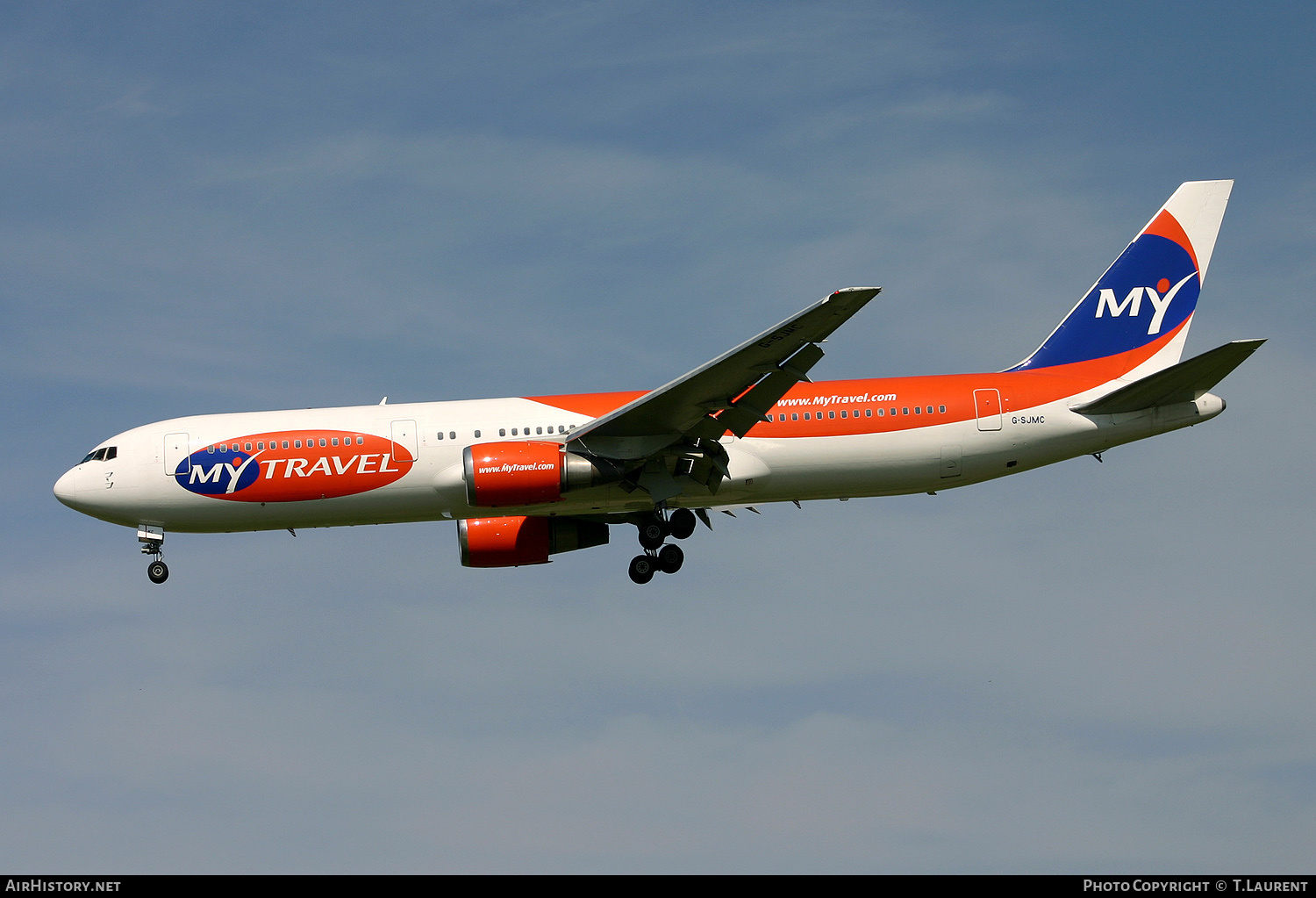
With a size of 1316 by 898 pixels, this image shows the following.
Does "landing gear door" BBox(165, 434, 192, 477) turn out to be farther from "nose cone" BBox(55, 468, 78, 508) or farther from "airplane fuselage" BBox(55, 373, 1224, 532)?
"nose cone" BBox(55, 468, 78, 508)

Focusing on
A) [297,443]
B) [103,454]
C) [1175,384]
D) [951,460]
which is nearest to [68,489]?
[103,454]

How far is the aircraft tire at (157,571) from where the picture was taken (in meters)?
29.2

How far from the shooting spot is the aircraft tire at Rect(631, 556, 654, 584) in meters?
29.8

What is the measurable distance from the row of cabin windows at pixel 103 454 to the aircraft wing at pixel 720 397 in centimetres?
989

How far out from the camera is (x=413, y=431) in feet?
93.3

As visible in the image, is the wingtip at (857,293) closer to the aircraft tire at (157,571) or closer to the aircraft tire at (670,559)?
the aircraft tire at (670,559)

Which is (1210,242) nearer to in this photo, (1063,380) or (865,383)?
(1063,380)

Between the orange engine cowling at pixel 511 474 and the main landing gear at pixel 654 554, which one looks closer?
the orange engine cowling at pixel 511 474

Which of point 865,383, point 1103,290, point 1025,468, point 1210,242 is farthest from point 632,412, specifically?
point 1210,242

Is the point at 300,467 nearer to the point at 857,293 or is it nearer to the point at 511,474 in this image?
the point at 511,474

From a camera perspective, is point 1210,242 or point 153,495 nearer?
point 153,495

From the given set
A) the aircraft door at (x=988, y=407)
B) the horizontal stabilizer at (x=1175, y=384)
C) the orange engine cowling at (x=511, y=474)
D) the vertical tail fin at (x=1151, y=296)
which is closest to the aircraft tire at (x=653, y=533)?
the orange engine cowling at (x=511, y=474)

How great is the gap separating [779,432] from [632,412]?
11.6 ft

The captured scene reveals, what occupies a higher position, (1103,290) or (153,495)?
(1103,290)
